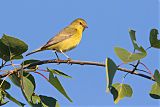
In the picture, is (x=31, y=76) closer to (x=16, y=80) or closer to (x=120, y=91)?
(x=16, y=80)

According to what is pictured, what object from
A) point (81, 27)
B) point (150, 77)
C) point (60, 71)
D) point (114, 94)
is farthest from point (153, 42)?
point (81, 27)

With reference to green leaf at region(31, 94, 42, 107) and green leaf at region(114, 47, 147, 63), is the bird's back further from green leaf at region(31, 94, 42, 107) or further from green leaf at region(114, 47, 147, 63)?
green leaf at region(114, 47, 147, 63)

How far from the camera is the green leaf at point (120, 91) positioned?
2252mm

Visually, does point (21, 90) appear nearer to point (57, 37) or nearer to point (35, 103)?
point (35, 103)

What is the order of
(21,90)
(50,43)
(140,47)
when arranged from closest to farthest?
(140,47), (21,90), (50,43)

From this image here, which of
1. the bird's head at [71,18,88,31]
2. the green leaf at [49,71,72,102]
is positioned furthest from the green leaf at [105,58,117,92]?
the bird's head at [71,18,88,31]

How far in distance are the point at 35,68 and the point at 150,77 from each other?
2.33 ft

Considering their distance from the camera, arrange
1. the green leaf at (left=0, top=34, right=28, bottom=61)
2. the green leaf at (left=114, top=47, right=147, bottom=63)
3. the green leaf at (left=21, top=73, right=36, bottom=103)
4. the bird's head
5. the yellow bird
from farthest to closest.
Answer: the bird's head < the yellow bird < the green leaf at (left=0, top=34, right=28, bottom=61) < the green leaf at (left=21, top=73, right=36, bottom=103) < the green leaf at (left=114, top=47, right=147, bottom=63)

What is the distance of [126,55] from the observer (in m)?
1.96

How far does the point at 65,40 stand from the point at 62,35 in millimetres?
394

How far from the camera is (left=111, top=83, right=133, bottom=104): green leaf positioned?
2.25 meters

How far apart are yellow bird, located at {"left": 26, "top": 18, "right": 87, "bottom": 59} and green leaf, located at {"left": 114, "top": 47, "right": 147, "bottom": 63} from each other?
4763mm

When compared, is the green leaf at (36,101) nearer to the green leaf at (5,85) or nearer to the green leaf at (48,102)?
the green leaf at (48,102)

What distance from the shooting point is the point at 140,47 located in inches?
79.5
